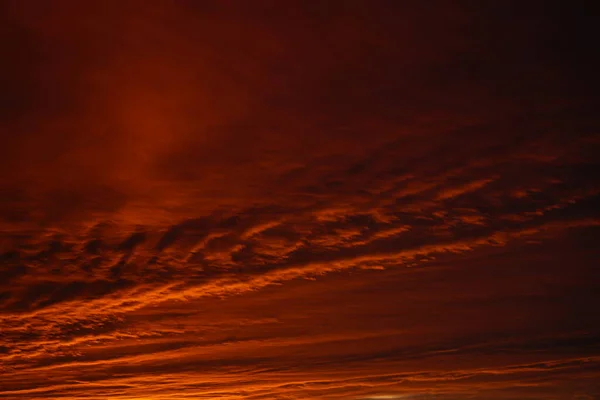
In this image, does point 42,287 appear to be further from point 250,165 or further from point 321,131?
point 321,131

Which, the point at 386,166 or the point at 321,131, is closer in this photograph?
the point at 321,131

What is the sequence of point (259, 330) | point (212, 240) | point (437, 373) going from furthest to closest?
point (437, 373)
point (259, 330)
point (212, 240)

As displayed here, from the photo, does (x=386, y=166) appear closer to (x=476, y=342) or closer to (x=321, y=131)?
(x=321, y=131)

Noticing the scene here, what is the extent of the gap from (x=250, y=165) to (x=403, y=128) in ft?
2.69

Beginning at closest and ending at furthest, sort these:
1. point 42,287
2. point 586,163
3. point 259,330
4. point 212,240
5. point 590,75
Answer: point 590,75
point 586,163
point 212,240
point 42,287
point 259,330

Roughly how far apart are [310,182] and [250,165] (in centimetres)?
35

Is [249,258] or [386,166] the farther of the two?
[249,258]

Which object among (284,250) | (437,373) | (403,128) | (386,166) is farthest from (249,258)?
(437,373)

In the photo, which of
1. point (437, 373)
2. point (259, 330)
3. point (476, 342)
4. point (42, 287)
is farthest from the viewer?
point (437, 373)

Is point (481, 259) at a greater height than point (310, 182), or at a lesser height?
lesser

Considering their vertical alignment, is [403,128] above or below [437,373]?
above

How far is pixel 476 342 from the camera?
5.80m

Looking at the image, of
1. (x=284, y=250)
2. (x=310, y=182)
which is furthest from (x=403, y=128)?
(x=284, y=250)

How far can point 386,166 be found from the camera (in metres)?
3.67
